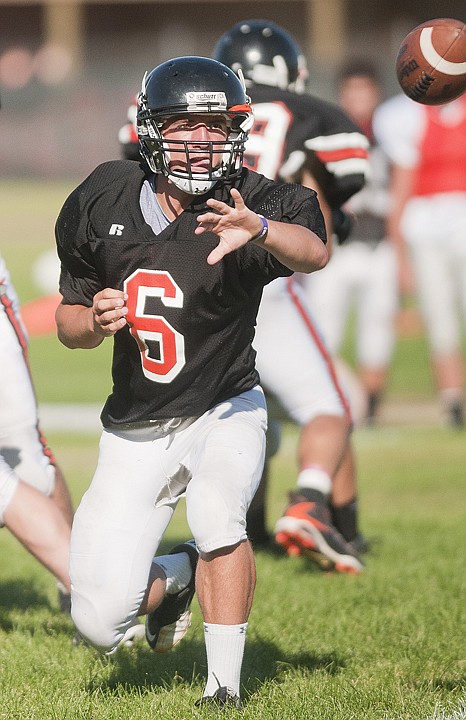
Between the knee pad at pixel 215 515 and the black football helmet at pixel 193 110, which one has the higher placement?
the black football helmet at pixel 193 110

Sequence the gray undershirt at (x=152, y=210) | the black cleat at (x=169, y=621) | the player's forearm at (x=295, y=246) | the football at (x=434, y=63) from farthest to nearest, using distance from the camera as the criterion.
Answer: the football at (x=434, y=63)
the black cleat at (x=169, y=621)
the gray undershirt at (x=152, y=210)
the player's forearm at (x=295, y=246)

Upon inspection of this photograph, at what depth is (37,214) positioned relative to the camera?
24.1 m

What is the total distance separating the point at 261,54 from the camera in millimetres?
5270

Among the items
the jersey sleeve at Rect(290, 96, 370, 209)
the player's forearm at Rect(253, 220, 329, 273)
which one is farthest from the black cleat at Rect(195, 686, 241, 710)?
the jersey sleeve at Rect(290, 96, 370, 209)

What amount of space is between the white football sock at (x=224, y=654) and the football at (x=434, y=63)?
1.86 m

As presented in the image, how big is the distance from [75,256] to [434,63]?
134cm

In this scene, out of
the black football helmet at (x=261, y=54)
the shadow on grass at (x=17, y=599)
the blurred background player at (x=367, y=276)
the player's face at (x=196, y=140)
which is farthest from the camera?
the blurred background player at (x=367, y=276)

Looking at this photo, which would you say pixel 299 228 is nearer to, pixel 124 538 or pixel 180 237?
pixel 180 237

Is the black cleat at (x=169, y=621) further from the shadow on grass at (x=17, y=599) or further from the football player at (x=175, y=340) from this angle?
the shadow on grass at (x=17, y=599)

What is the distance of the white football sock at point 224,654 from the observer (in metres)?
3.34

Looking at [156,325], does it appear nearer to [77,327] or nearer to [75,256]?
[77,327]

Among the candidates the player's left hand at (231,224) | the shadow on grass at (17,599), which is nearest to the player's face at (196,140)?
the player's left hand at (231,224)

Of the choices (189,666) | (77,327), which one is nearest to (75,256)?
(77,327)

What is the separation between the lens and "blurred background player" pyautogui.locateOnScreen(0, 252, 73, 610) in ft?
13.1
